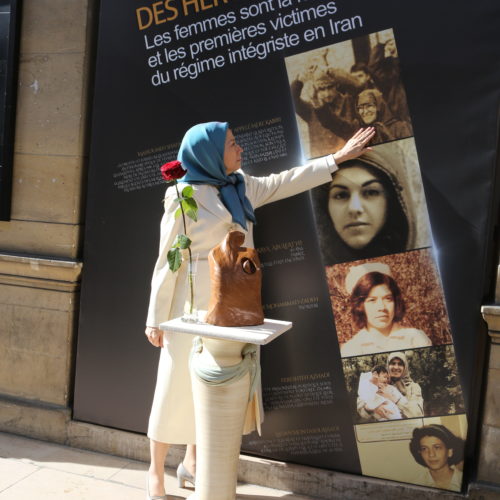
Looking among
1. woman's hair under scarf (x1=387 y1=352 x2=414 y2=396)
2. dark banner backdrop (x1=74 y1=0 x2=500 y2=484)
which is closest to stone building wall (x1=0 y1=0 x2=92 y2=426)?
dark banner backdrop (x1=74 y1=0 x2=500 y2=484)

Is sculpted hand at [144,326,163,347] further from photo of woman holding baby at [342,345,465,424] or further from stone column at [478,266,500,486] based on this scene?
stone column at [478,266,500,486]

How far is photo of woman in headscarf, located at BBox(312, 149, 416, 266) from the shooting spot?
3.78 meters

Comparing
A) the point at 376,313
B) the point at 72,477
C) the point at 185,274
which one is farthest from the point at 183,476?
the point at 376,313

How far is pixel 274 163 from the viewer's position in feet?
13.4

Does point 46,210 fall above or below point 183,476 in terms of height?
above

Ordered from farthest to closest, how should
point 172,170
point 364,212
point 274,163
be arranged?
point 274,163
point 364,212
point 172,170

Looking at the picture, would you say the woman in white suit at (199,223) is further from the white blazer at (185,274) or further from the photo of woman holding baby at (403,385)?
the photo of woman holding baby at (403,385)

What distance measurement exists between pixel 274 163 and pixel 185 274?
0.87 meters

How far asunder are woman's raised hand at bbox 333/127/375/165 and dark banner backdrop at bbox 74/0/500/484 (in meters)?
0.27

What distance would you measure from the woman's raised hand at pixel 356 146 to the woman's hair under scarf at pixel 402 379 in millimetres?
1137

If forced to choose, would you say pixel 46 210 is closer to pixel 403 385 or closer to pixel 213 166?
pixel 213 166

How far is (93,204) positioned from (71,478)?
5.81 ft

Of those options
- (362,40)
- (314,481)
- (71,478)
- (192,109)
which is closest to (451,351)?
(314,481)

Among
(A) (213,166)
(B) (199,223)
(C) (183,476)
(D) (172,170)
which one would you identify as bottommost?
(C) (183,476)
